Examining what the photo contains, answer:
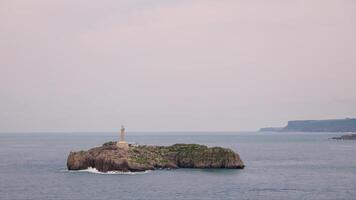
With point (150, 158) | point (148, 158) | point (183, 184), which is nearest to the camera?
point (183, 184)

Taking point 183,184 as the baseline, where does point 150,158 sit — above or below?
above

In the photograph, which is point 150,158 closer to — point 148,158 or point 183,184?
point 148,158

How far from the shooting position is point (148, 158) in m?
119

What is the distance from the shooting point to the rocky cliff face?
369 ft

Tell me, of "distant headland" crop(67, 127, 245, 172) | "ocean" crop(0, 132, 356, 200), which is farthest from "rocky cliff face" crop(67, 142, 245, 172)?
"ocean" crop(0, 132, 356, 200)

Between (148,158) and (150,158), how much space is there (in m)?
0.63

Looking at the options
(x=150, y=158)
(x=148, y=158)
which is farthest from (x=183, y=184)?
(x=150, y=158)

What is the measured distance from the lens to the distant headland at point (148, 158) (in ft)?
369

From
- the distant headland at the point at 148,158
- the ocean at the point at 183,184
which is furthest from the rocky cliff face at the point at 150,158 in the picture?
the ocean at the point at 183,184

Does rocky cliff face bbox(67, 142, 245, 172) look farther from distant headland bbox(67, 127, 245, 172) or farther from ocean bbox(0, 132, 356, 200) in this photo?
ocean bbox(0, 132, 356, 200)

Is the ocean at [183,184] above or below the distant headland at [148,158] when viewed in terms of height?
below

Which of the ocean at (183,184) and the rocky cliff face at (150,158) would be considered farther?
the rocky cliff face at (150,158)

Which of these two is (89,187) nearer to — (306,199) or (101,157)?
(101,157)

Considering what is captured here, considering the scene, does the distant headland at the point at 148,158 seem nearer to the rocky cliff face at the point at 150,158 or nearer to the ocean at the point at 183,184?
the rocky cliff face at the point at 150,158
